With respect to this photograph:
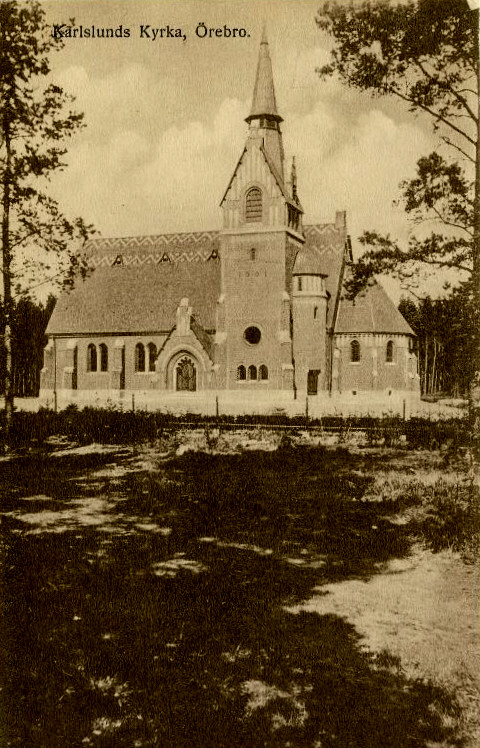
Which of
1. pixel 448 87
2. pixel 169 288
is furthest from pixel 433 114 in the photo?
pixel 169 288

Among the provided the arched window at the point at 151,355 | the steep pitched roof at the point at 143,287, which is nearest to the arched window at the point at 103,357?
the steep pitched roof at the point at 143,287

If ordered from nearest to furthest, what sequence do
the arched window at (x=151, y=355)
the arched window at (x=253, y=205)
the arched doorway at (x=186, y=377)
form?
1. the arched window at (x=253, y=205)
2. the arched doorway at (x=186, y=377)
3. the arched window at (x=151, y=355)

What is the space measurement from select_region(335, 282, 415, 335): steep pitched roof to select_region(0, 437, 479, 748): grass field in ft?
106

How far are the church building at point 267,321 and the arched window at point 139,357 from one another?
7 centimetres

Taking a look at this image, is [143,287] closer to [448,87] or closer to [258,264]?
[258,264]

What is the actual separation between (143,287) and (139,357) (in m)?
5.29

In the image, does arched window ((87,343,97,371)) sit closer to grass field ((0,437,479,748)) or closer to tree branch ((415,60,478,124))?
grass field ((0,437,479,748))

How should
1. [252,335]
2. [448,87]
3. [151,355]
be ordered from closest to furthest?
[448,87]
[252,335]
[151,355]

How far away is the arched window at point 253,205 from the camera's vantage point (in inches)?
1729

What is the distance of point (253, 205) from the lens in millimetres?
44250

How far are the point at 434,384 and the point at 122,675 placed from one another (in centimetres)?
7291

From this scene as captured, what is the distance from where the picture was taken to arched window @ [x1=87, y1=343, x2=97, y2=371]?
165 feet

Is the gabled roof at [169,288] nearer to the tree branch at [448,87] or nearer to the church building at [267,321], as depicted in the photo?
the church building at [267,321]

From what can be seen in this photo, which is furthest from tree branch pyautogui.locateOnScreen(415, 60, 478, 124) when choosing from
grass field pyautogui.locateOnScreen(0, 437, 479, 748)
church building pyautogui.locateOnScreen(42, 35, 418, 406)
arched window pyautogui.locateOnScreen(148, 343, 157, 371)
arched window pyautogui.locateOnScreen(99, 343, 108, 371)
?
arched window pyautogui.locateOnScreen(99, 343, 108, 371)
